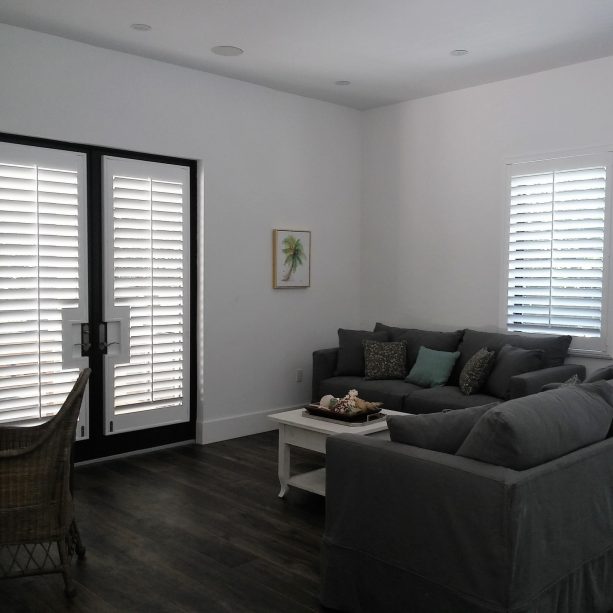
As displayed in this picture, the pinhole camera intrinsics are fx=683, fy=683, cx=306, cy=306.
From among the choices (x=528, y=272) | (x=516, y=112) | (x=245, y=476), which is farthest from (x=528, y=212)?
(x=245, y=476)

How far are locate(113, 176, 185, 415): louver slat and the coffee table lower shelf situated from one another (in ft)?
5.17

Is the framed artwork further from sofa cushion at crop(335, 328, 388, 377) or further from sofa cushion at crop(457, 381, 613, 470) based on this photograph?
sofa cushion at crop(457, 381, 613, 470)

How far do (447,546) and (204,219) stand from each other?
370cm

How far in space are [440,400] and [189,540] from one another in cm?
222

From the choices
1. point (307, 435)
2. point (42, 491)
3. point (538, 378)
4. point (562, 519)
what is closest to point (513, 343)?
point (538, 378)

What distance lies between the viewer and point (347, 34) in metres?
4.59

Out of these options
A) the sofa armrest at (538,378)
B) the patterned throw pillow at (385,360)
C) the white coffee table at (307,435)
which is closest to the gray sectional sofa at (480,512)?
the white coffee table at (307,435)

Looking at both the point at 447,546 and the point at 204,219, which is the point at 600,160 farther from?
the point at 447,546

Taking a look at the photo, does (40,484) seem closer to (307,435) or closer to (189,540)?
(189,540)

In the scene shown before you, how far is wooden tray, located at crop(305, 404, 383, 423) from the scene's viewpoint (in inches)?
162

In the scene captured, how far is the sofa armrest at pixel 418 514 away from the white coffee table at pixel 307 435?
111cm

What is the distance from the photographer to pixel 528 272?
5.52 meters

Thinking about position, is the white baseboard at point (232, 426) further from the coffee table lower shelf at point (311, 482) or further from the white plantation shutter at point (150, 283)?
the coffee table lower shelf at point (311, 482)

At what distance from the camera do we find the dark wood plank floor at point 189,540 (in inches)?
118
